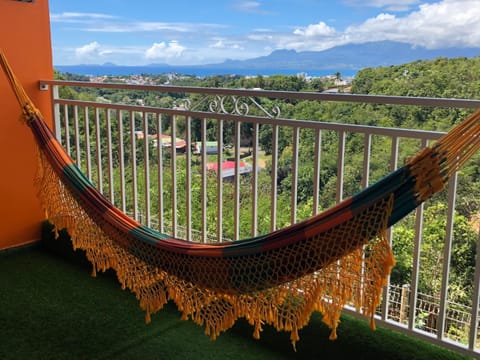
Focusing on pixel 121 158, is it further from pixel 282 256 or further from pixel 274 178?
pixel 282 256

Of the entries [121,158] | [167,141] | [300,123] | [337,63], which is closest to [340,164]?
[300,123]

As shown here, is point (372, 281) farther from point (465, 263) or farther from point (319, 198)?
point (465, 263)

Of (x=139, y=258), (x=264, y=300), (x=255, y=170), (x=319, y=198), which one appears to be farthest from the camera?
(x=255, y=170)

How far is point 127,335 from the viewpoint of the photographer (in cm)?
191

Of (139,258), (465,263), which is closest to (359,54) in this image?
(465,263)

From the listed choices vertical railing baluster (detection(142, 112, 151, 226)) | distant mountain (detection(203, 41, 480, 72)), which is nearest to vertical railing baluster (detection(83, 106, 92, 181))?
vertical railing baluster (detection(142, 112, 151, 226))

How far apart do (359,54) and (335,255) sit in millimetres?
5027

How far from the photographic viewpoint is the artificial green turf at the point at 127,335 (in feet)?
5.58

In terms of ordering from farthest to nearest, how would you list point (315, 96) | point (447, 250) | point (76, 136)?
1. point (76, 136)
2. point (315, 96)
3. point (447, 250)

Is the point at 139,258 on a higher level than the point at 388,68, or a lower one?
lower

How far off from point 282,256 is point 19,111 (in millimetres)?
1946

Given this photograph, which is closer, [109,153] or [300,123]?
[300,123]

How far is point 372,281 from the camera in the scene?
1.21 metres

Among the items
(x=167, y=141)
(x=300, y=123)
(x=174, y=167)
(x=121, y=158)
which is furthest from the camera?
(x=121, y=158)
